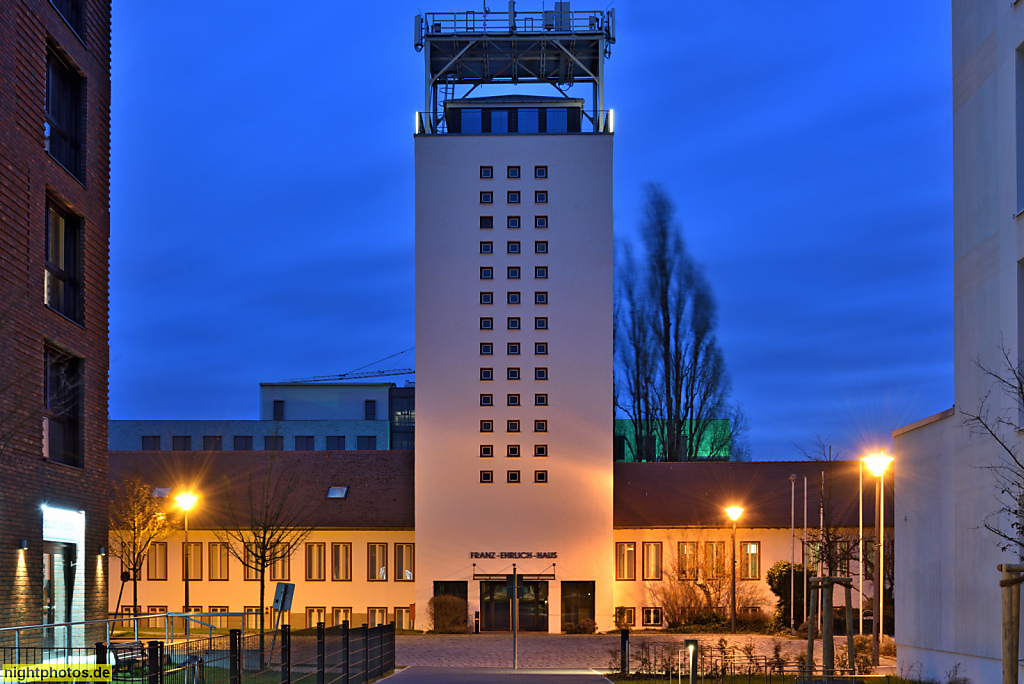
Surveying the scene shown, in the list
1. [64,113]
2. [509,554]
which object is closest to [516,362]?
[509,554]

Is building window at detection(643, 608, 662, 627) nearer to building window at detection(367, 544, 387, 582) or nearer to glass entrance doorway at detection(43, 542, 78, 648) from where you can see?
building window at detection(367, 544, 387, 582)

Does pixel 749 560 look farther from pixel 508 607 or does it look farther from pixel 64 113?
pixel 64 113

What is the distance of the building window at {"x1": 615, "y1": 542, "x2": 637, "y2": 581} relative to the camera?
171 feet

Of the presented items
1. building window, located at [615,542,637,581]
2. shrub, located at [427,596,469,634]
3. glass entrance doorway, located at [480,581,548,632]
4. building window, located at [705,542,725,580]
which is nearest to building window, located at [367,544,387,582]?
shrub, located at [427,596,469,634]

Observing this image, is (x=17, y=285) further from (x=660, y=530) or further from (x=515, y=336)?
(x=660, y=530)

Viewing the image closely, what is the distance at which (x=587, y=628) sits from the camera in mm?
50062

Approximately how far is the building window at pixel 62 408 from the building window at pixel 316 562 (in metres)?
25.2

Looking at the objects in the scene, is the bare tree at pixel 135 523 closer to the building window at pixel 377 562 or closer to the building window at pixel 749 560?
the building window at pixel 377 562

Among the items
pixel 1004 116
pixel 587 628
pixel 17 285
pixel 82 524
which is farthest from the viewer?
pixel 587 628

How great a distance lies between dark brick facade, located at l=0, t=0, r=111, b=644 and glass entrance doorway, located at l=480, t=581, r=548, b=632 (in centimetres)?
2377

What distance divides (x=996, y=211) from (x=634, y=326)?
39.6 metres

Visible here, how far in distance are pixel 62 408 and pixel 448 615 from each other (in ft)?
84.0

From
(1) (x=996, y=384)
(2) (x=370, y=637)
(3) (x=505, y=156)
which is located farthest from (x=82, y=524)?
(3) (x=505, y=156)

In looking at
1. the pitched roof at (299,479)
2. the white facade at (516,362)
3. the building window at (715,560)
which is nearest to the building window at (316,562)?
the pitched roof at (299,479)
